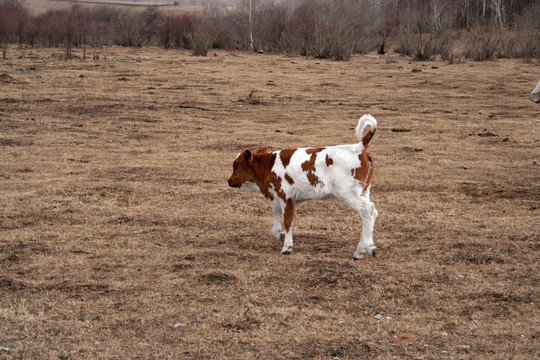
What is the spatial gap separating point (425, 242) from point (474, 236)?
54cm

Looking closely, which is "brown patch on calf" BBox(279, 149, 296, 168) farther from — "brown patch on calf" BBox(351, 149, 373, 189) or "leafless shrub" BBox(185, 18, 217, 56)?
"leafless shrub" BBox(185, 18, 217, 56)

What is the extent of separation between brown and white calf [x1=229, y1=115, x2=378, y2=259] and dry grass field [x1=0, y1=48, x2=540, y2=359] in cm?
34

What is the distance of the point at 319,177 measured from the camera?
5922mm

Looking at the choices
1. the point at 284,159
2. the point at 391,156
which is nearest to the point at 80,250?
the point at 284,159

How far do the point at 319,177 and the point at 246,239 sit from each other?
3.85 ft

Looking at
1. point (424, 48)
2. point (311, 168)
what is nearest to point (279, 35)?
point (424, 48)

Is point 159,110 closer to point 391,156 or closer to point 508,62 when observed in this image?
point 391,156

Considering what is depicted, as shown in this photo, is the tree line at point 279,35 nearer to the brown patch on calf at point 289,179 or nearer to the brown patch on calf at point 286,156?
the brown patch on calf at point 286,156

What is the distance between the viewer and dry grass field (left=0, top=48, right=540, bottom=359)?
450cm

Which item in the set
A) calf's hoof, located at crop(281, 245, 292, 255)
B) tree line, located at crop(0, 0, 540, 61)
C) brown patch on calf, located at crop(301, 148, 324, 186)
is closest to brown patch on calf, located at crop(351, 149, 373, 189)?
brown patch on calf, located at crop(301, 148, 324, 186)

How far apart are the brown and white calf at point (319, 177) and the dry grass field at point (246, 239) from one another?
0.34m

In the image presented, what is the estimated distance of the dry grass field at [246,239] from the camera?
4.50m

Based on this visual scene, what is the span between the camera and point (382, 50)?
2906 centimetres

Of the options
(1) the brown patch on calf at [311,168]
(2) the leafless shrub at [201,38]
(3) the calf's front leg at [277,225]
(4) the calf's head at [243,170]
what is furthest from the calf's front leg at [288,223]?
(2) the leafless shrub at [201,38]
